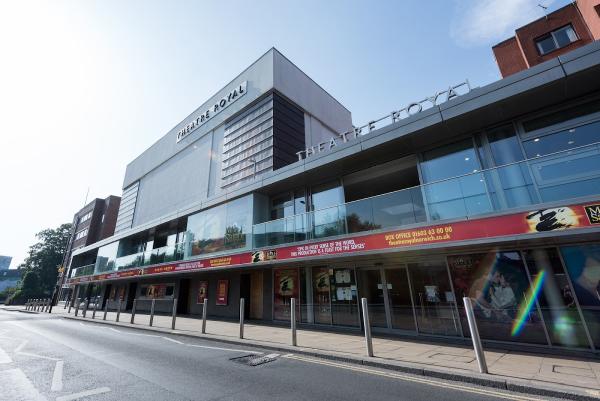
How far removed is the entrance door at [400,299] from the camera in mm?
10055

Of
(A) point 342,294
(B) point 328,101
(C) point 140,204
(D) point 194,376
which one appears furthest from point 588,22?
(C) point 140,204

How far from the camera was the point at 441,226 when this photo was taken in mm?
8664

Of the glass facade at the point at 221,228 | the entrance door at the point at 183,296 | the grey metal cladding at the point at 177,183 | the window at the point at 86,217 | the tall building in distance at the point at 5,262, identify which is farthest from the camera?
the tall building in distance at the point at 5,262

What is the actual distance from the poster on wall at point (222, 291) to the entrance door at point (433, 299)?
38.7 ft

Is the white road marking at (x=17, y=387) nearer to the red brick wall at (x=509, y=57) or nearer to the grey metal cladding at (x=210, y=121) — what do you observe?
the grey metal cladding at (x=210, y=121)

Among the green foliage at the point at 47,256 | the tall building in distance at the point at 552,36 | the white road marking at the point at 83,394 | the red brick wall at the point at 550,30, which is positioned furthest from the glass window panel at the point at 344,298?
the green foliage at the point at 47,256

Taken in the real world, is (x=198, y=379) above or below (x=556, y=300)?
below

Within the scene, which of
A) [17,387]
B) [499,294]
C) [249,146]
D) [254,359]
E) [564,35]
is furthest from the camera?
[249,146]

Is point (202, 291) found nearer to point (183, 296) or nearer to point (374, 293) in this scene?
point (183, 296)

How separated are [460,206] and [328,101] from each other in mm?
21994

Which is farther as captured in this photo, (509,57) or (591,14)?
(509,57)

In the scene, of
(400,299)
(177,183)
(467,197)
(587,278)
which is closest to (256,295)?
(400,299)

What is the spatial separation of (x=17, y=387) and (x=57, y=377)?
25.6 inches

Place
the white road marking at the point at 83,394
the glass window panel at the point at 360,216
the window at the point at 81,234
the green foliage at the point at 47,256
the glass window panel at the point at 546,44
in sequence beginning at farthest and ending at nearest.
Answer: the green foliage at the point at 47,256, the window at the point at 81,234, the glass window panel at the point at 546,44, the glass window panel at the point at 360,216, the white road marking at the point at 83,394
